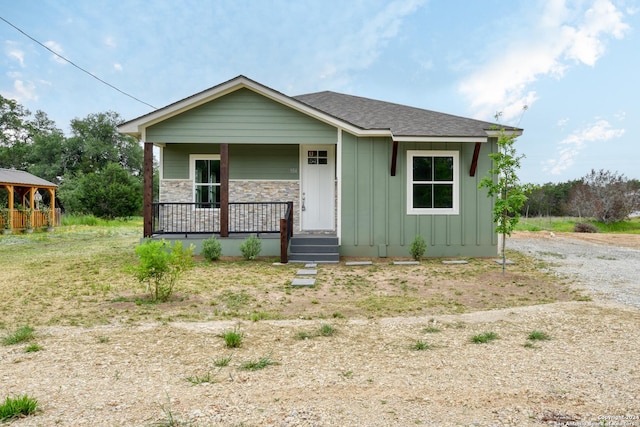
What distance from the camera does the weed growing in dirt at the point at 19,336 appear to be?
3796 mm

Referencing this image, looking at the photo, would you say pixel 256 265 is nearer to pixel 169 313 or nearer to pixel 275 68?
pixel 169 313

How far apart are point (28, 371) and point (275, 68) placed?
21.8m

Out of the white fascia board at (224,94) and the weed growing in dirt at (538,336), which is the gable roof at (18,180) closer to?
the white fascia board at (224,94)

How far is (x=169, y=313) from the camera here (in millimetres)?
4887

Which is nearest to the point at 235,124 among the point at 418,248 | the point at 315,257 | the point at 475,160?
the point at 315,257

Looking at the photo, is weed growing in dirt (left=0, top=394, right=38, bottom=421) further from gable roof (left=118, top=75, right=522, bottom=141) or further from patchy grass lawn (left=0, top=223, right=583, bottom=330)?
gable roof (left=118, top=75, right=522, bottom=141)

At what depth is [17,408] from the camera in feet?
7.86

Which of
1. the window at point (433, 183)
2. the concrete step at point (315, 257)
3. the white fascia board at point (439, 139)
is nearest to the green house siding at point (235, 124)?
the white fascia board at point (439, 139)

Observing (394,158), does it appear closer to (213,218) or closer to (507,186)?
(507,186)

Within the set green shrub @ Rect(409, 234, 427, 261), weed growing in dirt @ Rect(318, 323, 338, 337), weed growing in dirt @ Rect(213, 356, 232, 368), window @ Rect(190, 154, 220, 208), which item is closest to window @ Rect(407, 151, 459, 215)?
green shrub @ Rect(409, 234, 427, 261)

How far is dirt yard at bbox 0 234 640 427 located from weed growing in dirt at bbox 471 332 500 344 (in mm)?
75

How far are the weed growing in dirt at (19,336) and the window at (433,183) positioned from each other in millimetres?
8084

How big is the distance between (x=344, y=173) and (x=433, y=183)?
2.32m

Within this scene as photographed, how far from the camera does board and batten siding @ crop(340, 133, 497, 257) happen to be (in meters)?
9.95
